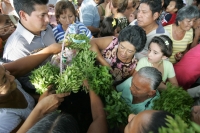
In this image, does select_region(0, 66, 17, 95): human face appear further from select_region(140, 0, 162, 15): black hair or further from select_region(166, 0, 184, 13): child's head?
select_region(166, 0, 184, 13): child's head

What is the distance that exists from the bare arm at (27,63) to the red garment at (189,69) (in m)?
1.79

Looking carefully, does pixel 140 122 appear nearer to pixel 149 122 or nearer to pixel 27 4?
pixel 149 122

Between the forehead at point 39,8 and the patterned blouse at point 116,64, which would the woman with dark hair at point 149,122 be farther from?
the forehead at point 39,8

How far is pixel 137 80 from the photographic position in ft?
5.56

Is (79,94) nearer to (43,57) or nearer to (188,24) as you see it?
(43,57)

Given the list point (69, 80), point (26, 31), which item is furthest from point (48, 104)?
point (26, 31)

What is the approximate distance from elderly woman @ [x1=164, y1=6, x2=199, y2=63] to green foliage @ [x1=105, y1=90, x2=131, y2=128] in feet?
5.85

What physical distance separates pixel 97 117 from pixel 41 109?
1.39 ft

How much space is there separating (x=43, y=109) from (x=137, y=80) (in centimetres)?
87

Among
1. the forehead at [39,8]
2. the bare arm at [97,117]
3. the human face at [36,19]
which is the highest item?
the forehead at [39,8]

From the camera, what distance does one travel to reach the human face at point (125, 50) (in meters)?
2.09

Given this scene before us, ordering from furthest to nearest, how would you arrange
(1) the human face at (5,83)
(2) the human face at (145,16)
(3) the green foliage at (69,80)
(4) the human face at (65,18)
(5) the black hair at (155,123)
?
(4) the human face at (65,18) → (2) the human face at (145,16) → (3) the green foliage at (69,80) → (1) the human face at (5,83) → (5) the black hair at (155,123)

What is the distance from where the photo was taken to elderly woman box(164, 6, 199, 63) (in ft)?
9.17

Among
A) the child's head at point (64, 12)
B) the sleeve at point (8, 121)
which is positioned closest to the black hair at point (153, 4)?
the child's head at point (64, 12)
